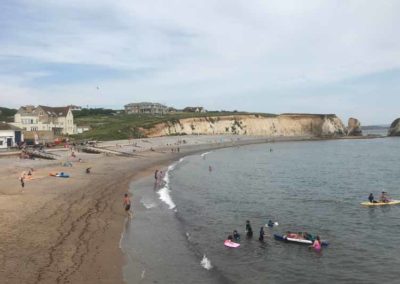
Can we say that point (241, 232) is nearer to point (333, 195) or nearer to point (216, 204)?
point (216, 204)

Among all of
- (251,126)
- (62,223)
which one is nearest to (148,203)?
(62,223)

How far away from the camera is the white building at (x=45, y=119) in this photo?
103 m

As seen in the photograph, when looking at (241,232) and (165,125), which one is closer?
(241,232)

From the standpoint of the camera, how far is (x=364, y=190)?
159ft

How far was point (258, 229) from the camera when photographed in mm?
30359

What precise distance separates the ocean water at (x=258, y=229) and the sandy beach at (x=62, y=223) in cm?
131

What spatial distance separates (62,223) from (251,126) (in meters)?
154

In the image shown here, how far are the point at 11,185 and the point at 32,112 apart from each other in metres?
71.2

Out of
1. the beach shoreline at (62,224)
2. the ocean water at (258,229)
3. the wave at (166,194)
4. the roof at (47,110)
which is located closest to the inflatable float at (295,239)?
Answer: the ocean water at (258,229)

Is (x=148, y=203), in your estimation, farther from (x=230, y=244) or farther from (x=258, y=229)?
(x=230, y=244)

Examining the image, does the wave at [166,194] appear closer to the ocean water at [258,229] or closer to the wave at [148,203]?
the ocean water at [258,229]

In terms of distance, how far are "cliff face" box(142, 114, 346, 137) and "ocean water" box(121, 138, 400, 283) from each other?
267ft

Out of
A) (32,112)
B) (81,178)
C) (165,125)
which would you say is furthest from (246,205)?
(165,125)

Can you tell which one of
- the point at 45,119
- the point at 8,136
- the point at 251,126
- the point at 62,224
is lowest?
the point at 62,224
